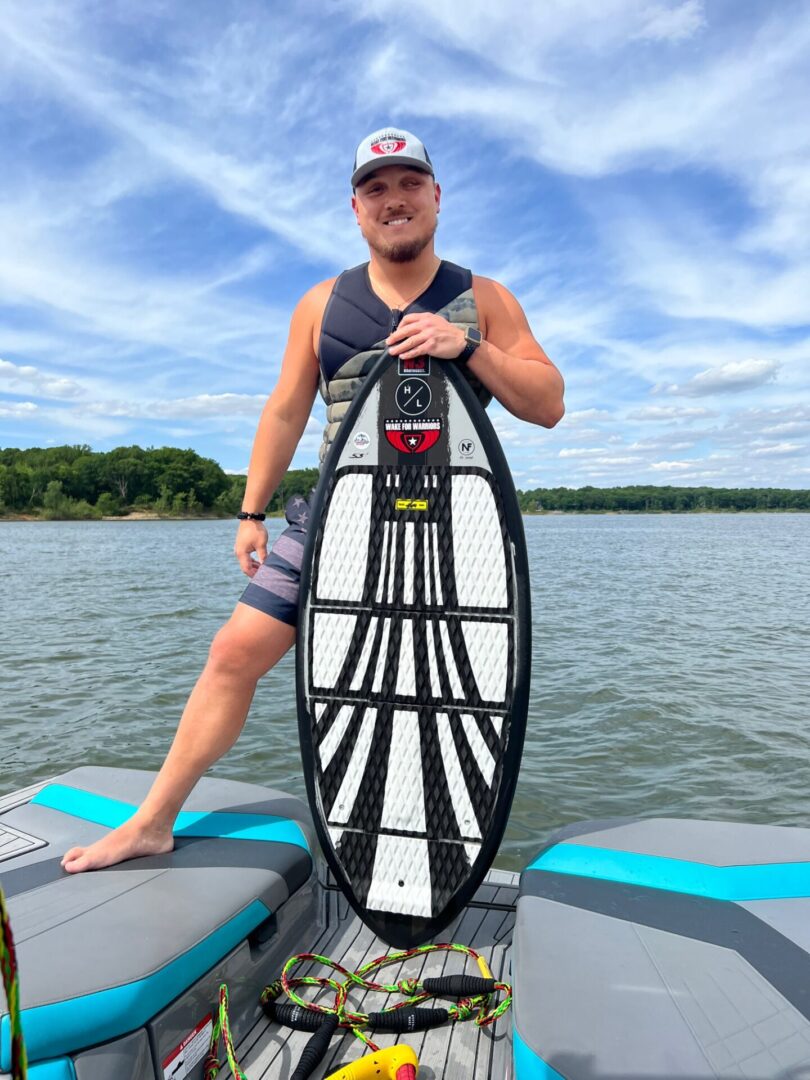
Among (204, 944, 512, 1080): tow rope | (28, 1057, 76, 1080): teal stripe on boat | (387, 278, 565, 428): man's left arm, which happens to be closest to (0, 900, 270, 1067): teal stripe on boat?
(28, 1057, 76, 1080): teal stripe on boat

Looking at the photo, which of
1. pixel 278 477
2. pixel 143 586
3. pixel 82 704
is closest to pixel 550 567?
pixel 143 586

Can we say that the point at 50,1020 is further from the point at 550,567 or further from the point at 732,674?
the point at 550,567

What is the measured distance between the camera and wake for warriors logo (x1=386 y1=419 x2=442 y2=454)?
8.87 feet

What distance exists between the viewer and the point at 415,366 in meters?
2.67

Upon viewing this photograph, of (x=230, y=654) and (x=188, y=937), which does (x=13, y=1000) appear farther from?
(x=230, y=654)

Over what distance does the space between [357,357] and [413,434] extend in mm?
330

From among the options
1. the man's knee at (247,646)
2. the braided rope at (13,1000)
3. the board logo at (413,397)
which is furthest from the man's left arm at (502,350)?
the braided rope at (13,1000)

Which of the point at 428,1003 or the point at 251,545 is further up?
the point at 251,545

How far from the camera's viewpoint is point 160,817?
2.57 m

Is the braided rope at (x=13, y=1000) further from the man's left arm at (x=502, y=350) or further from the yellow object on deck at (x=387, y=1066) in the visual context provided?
the man's left arm at (x=502, y=350)

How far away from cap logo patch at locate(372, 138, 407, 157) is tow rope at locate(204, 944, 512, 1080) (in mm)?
2445

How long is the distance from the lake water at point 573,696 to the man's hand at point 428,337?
3.10m

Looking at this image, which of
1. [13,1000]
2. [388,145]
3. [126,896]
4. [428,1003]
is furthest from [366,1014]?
[388,145]

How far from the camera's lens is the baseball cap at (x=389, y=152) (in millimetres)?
2502
